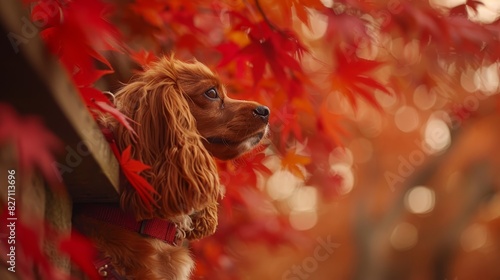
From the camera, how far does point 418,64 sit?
225 inches

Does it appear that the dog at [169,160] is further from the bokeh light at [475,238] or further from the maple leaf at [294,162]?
the bokeh light at [475,238]

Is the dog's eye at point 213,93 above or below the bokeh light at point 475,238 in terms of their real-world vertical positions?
above

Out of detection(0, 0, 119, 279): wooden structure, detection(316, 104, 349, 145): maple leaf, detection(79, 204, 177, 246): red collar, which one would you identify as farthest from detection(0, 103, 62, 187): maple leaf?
detection(316, 104, 349, 145): maple leaf

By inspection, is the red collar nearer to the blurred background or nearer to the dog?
the dog

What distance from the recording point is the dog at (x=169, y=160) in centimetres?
218

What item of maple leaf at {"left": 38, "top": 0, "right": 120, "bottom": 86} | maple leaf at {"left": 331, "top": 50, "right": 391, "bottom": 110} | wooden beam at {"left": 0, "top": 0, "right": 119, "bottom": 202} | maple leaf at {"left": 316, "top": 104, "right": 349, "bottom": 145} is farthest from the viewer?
maple leaf at {"left": 316, "top": 104, "right": 349, "bottom": 145}

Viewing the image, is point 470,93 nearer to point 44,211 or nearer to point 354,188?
point 354,188

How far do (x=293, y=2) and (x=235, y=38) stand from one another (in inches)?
45.1

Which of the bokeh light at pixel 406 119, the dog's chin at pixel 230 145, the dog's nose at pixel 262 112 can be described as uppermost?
the dog's nose at pixel 262 112

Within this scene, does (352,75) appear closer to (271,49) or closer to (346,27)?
(346,27)

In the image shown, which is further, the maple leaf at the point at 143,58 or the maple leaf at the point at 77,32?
the maple leaf at the point at 143,58

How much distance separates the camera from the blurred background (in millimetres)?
2809

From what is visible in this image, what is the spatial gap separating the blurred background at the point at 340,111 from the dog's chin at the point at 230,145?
0.32 m

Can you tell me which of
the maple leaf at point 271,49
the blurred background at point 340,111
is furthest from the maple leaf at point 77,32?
the maple leaf at point 271,49
